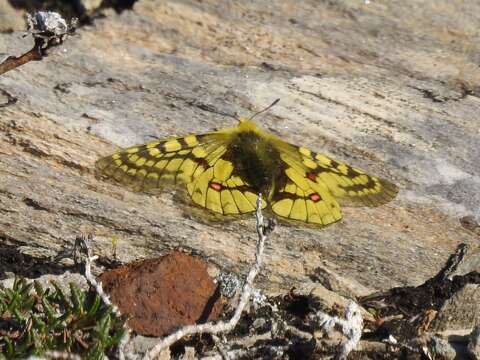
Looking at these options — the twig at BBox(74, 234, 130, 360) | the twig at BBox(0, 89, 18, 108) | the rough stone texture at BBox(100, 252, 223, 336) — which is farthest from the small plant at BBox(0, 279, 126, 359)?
the twig at BBox(0, 89, 18, 108)

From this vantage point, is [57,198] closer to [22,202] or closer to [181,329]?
[22,202]

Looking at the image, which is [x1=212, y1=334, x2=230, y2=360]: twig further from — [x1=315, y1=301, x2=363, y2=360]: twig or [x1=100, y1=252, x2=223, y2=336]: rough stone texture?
[x1=315, y1=301, x2=363, y2=360]: twig

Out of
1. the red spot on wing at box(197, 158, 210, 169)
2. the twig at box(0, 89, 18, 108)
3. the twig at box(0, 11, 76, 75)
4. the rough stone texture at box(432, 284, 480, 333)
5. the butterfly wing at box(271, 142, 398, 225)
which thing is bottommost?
the rough stone texture at box(432, 284, 480, 333)

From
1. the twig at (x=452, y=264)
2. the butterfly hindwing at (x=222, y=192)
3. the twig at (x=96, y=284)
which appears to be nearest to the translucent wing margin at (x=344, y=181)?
the butterfly hindwing at (x=222, y=192)

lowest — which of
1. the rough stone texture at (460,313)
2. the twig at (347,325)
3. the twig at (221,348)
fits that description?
the rough stone texture at (460,313)

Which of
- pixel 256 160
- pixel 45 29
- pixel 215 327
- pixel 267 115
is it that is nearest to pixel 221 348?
pixel 215 327

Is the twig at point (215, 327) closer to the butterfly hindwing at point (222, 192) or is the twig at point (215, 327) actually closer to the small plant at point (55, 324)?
the small plant at point (55, 324)

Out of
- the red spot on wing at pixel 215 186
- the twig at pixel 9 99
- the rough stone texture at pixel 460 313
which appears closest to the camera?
the rough stone texture at pixel 460 313
